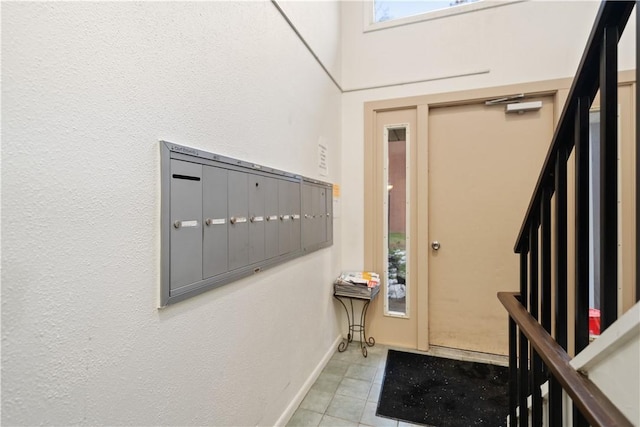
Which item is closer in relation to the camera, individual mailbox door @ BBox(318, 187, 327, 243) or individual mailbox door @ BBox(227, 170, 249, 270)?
individual mailbox door @ BBox(227, 170, 249, 270)

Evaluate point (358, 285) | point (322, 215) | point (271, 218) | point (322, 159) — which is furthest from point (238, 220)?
point (358, 285)

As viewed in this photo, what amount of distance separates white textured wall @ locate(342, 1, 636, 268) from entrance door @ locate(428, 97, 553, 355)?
275mm

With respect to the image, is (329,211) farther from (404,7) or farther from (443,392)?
(404,7)

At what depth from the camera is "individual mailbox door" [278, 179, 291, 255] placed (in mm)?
1651

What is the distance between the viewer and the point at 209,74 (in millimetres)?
1141

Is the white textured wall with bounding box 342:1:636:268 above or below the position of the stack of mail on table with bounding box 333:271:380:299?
above

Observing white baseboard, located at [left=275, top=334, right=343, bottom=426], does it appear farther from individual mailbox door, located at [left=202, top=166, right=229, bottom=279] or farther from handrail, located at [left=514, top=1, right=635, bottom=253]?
handrail, located at [left=514, top=1, right=635, bottom=253]

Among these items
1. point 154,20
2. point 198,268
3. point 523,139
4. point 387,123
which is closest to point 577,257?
point 198,268

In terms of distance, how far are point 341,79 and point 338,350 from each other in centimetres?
249

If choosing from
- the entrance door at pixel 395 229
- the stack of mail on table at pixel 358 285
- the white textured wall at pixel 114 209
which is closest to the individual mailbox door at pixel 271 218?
the white textured wall at pixel 114 209

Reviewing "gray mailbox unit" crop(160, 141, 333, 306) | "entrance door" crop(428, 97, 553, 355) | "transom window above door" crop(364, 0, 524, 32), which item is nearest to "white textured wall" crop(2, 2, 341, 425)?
"gray mailbox unit" crop(160, 141, 333, 306)

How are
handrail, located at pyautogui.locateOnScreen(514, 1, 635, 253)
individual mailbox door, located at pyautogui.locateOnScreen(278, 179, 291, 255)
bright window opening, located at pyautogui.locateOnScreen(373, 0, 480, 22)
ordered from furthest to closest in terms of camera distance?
bright window opening, located at pyautogui.locateOnScreen(373, 0, 480, 22), individual mailbox door, located at pyautogui.locateOnScreen(278, 179, 291, 255), handrail, located at pyautogui.locateOnScreen(514, 1, 635, 253)

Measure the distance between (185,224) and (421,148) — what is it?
2173 millimetres

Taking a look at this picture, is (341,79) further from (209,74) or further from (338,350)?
(338,350)
